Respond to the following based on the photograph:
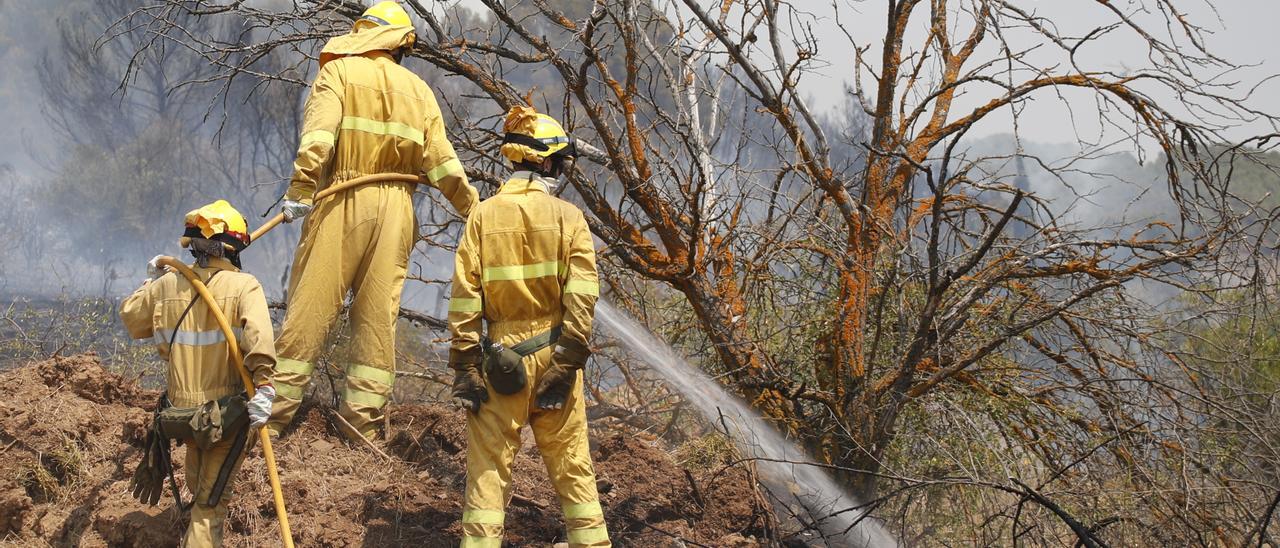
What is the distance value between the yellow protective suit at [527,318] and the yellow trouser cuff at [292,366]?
3.00 ft

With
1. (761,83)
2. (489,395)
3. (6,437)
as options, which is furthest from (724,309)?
(6,437)

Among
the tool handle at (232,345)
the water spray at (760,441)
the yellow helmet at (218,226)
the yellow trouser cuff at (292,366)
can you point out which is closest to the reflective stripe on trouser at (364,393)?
the yellow trouser cuff at (292,366)

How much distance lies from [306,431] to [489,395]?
220 cm

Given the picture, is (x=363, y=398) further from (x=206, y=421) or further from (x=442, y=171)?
(x=442, y=171)

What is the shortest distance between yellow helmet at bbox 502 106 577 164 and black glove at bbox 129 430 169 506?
1.85m

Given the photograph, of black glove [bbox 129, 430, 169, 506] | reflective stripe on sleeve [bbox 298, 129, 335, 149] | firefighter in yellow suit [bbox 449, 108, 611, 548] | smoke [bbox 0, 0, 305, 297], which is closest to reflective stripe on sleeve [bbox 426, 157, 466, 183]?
reflective stripe on sleeve [bbox 298, 129, 335, 149]

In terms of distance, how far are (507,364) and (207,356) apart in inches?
48.7

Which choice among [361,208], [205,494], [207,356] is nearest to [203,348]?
[207,356]

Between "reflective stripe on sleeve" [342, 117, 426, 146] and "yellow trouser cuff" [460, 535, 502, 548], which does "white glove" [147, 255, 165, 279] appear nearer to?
"reflective stripe on sleeve" [342, 117, 426, 146]

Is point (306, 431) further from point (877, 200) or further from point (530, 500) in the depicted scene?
A: point (877, 200)

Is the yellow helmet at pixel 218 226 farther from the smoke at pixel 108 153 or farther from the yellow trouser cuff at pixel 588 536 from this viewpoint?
the smoke at pixel 108 153

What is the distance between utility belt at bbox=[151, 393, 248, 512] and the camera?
385 centimetres

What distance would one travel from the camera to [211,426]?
3.85m

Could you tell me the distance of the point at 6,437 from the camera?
515 centimetres
